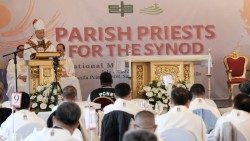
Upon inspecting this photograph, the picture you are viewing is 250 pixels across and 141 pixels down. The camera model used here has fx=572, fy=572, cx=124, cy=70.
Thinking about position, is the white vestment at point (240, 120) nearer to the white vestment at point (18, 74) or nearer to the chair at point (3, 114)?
the chair at point (3, 114)

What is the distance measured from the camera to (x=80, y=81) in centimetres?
1335

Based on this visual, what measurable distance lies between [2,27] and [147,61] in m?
4.05

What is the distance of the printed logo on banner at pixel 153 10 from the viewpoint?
44.4 ft

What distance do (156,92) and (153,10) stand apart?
13.8 ft

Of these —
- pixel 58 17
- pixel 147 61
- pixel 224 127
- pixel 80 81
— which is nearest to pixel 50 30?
pixel 58 17

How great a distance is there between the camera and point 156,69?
1086 centimetres

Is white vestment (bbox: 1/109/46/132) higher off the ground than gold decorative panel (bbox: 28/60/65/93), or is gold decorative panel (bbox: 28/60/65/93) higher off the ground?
gold decorative panel (bbox: 28/60/65/93)

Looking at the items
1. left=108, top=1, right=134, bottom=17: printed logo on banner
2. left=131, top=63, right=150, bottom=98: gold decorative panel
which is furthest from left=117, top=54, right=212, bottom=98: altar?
left=108, top=1, right=134, bottom=17: printed logo on banner

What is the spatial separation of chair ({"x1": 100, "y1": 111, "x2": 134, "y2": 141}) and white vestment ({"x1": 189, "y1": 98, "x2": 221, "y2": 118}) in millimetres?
1003

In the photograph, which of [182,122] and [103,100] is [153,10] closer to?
[103,100]

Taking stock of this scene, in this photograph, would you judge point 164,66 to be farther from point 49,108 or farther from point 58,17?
point 58,17

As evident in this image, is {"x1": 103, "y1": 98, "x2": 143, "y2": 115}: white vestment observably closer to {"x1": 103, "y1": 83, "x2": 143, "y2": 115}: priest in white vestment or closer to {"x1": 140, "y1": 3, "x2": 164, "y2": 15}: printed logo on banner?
{"x1": 103, "y1": 83, "x2": 143, "y2": 115}: priest in white vestment

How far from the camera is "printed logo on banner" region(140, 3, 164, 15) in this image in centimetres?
1354

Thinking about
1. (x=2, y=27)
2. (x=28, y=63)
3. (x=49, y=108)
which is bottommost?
(x=49, y=108)
